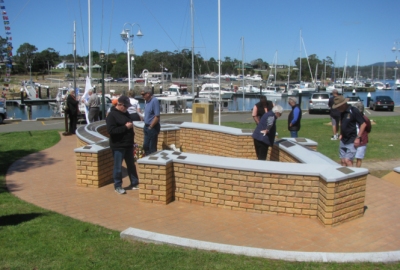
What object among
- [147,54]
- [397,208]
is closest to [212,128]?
[397,208]

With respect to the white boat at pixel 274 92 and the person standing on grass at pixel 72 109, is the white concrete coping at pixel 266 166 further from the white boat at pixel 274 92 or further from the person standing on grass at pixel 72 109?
the white boat at pixel 274 92

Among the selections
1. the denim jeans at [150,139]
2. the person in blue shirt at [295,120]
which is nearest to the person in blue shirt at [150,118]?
the denim jeans at [150,139]

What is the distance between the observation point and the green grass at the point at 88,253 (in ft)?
12.7

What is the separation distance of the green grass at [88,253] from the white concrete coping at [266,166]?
1.39m

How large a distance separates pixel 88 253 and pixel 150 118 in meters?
3.97

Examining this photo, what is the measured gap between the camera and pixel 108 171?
7.42 meters

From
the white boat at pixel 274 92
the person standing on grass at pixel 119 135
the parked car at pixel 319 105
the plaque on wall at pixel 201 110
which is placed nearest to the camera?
the person standing on grass at pixel 119 135

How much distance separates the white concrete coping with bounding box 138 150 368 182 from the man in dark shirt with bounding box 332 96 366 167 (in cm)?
148

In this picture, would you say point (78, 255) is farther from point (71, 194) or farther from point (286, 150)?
point (286, 150)

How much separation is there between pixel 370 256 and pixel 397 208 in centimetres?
227

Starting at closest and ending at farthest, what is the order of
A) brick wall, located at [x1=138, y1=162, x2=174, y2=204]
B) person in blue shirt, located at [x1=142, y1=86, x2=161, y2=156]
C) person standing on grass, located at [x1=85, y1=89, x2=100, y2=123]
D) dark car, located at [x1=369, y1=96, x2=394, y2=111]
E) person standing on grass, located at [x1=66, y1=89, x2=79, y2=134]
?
brick wall, located at [x1=138, y1=162, x2=174, y2=204]
person in blue shirt, located at [x1=142, y1=86, x2=161, y2=156]
person standing on grass, located at [x1=66, y1=89, x2=79, y2=134]
person standing on grass, located at [x1=85, y1=89, x2=100, y2=123]
dark car, located at [x1=369, y1=96, x2=394, y2=111]

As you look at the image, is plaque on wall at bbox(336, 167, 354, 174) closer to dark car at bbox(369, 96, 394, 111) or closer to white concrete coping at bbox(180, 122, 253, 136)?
white concrete coping at bbox(180, 122, 253, 136)

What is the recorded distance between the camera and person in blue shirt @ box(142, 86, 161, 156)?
7.61m

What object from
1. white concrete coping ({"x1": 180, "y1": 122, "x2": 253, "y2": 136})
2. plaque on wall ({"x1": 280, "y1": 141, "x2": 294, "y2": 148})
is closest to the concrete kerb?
plaque on wall ({"x1": 280, "y1": 141, "x2": 294, "y2": 148})
